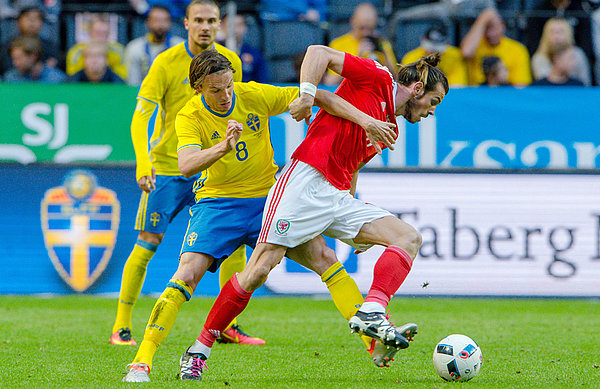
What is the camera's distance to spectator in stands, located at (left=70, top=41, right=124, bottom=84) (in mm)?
10695

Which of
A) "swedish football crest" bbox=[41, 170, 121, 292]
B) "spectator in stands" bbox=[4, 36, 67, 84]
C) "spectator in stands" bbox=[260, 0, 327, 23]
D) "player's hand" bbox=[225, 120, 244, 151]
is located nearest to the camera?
"player's hand" bbox=[225, 120, 244, 151]

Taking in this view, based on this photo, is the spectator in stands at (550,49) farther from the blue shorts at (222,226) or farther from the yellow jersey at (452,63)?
the blue shorts at (222,226)

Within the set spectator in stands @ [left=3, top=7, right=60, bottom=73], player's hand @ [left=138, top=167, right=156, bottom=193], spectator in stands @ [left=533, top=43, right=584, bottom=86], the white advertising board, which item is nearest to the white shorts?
player's hand @ [left=138, top=167, right=156, bottom=193]

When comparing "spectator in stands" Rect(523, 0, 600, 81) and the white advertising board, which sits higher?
"spectator in stands" Rect(523, 0, 600, 81)

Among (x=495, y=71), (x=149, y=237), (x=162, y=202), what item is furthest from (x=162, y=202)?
(x=495, y=71)

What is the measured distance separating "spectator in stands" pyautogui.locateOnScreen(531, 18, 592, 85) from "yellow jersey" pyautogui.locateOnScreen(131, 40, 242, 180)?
593 cm

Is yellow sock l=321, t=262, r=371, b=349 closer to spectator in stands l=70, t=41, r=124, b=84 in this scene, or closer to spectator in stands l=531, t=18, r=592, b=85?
spectator in stands l=70, t=41, r=124, b=84

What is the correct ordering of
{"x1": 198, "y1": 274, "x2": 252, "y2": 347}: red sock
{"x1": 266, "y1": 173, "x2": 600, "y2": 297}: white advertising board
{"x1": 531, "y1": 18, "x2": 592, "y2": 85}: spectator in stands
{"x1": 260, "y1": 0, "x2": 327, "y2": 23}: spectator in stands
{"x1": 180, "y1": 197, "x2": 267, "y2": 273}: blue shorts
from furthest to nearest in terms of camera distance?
1. {"x1": 260, "y1": 0, "x2": 327, "y2": 23}: spectator in stands
2. {"x1": 531, "y1": 18, "x2": 592, "y2": 85}: spectator in stands
3. {"x1": 266, "y1": 173, "x2": 600, "y2": 297}: white advertising board
4. {"x1": 180, "y1": 197, "x2": 267, "y2": 273}: blue shorts
5. {"x1": 198, "y1": 274, "x2": 252, "y2": 347}: red sock

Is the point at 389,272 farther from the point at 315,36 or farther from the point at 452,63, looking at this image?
the point at 315,36

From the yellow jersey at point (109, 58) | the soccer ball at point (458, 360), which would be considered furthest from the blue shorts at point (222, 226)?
the yellow jersey at point (109, 58)

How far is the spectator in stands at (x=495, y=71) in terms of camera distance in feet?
36.3

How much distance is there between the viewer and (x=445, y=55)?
1125cm

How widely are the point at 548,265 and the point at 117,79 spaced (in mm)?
5441

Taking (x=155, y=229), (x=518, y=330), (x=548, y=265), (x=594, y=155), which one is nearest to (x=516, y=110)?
(x=594, y=155)
